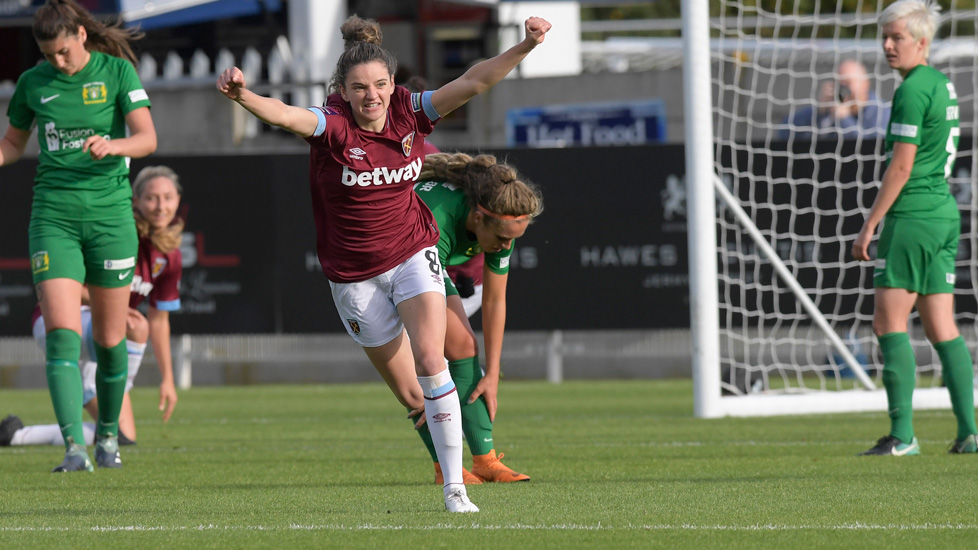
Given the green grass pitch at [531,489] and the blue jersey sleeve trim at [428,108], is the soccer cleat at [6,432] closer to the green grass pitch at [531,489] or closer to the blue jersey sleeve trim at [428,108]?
the green grass pitch at [531,489]

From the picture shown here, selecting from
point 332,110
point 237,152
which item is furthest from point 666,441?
point 237,152

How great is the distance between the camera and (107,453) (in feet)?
20.7

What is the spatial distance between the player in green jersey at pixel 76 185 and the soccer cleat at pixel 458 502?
2.27m

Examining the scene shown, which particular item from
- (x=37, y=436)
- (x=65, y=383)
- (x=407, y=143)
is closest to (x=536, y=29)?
(x=407, y=143)

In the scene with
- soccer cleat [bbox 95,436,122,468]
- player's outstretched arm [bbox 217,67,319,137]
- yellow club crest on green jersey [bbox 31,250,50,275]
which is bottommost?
soccer cleat [bbox 95,436,122,468]

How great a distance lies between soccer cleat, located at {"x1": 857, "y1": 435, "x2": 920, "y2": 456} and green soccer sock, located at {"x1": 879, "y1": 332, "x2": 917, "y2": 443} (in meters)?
0.03

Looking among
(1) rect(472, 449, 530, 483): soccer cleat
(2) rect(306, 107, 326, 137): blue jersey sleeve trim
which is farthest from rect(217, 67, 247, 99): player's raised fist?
(1) rect(472, 449, 530, 483): soccer cleat

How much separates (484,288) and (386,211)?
35.8 inches

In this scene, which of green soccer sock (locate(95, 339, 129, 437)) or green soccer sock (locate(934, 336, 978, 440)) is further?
green soccer sock (locate(934, 336, 978, 440))

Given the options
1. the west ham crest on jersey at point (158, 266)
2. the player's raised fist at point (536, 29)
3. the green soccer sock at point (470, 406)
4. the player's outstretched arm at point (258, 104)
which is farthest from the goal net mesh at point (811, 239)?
the player's outstretched arm at point (258, 104)

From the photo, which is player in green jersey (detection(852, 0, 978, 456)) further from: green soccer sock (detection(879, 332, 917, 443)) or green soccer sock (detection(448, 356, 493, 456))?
green soccer sock (detection(448, 356, 493, 456))

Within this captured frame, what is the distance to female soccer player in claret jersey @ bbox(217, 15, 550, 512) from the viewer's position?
4625 mm

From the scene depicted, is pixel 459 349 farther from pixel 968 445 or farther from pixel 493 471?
pixel 968 445

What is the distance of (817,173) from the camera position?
38.9 feet
